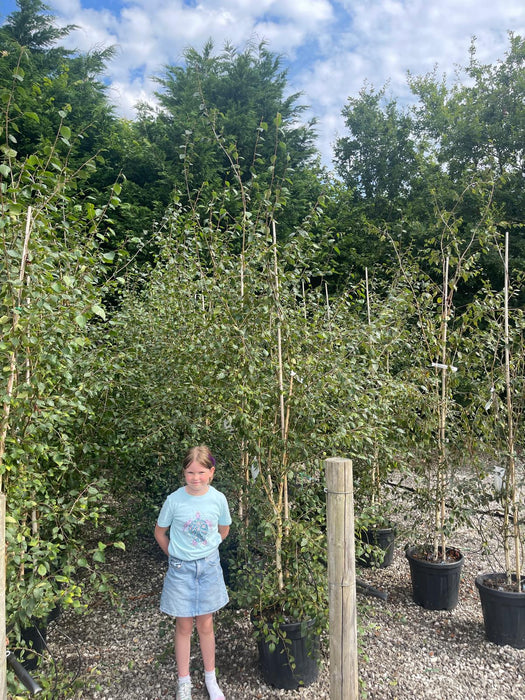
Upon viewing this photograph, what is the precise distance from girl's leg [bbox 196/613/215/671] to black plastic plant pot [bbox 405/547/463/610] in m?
1.66

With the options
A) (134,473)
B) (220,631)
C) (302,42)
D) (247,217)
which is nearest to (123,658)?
(220,631)

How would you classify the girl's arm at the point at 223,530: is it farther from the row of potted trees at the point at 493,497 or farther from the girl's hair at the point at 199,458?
the row of potted trees at the point at 493,497

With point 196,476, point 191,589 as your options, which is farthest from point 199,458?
point 191,589

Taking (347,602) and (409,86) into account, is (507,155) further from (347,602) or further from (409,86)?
(347,602)

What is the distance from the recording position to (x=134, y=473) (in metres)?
3.50

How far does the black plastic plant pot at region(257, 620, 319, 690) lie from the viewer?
2439 millimetres

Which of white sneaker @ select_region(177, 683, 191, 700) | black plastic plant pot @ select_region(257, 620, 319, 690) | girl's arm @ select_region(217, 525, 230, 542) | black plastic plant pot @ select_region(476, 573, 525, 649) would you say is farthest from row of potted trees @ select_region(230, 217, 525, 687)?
white sneaker @ select_region(177, 683, 191, 700)

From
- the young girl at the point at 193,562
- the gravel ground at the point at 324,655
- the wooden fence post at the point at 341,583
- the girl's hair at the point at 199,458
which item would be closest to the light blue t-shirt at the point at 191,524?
the young girl at the point at 193,562

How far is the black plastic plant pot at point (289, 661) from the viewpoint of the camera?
2.44 meters

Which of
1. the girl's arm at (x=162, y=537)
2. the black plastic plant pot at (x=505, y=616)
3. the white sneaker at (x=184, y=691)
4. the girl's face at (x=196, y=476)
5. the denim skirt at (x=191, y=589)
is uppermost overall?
the girl's face at (x=196, y=476)

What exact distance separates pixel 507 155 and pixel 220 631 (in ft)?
37.9

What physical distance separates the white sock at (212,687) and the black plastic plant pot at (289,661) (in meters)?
0.27

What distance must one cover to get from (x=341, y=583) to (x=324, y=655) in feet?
3.87

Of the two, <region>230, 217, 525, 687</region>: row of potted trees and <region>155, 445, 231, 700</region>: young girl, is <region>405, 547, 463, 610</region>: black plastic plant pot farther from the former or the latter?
<region>155, 445, 231, 700</region>: young girl
